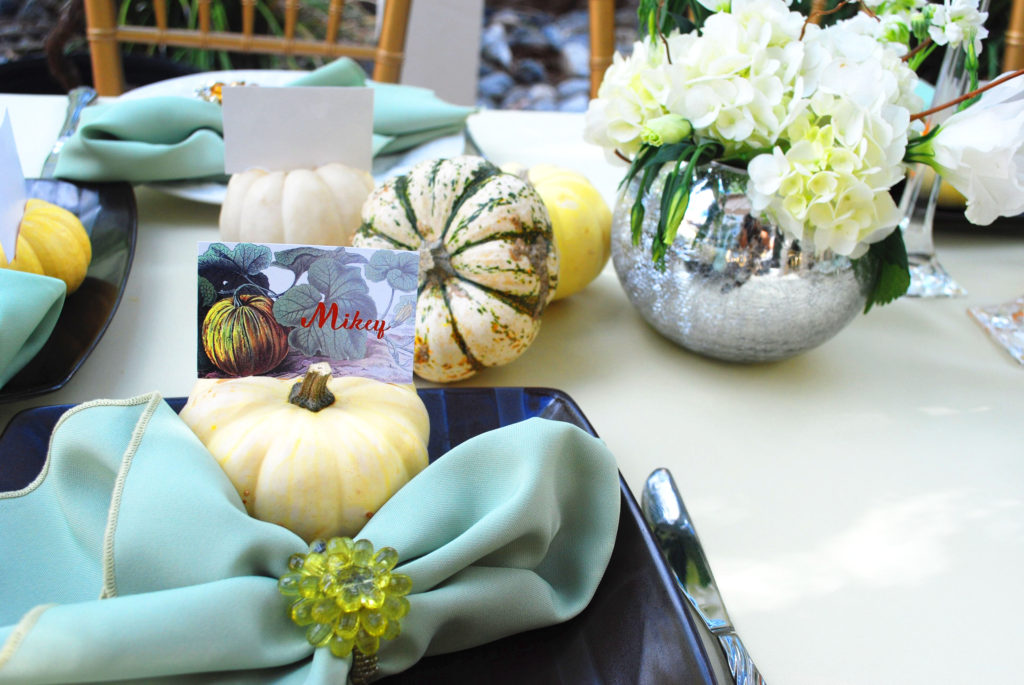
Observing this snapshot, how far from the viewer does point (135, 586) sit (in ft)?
1.47

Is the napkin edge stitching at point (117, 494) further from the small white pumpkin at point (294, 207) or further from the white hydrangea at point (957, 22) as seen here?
the white hydrangea at point (957, 22)

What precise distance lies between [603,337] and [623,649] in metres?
0.48

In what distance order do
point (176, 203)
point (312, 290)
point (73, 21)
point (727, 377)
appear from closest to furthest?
point (312, 290)
point (727, 377)
point (176, 203)
point (73, 21)

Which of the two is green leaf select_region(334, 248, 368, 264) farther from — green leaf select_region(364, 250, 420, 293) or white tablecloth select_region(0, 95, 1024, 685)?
white tablecloth select_region(0, 95, 1024, 685)

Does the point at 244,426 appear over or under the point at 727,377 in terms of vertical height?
over

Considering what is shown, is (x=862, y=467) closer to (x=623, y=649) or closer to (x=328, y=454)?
(x=623, y=649)

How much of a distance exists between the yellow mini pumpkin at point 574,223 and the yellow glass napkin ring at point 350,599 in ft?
1.62

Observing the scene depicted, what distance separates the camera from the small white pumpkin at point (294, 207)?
0.89m

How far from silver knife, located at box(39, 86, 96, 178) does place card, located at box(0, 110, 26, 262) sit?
351 mm

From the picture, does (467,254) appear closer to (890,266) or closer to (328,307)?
(328,307)

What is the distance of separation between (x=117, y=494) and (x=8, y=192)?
41 centimetres

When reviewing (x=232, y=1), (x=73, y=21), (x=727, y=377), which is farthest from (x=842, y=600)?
(x=232, y=1)

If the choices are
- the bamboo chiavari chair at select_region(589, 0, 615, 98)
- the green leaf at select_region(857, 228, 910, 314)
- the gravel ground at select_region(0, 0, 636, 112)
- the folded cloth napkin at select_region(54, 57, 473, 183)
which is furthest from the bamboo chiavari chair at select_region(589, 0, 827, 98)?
the gravel ground at select_region(0, 0, 636, 112)

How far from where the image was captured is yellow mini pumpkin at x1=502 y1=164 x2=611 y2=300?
89 centimetres
